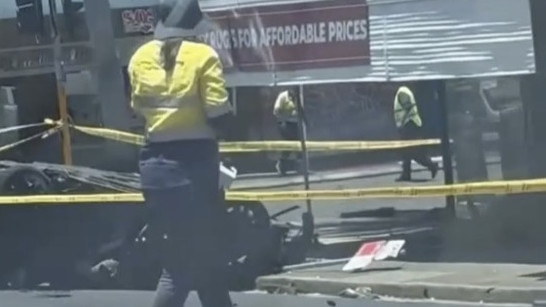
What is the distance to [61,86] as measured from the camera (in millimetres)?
14461

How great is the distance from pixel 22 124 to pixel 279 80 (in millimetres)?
2619

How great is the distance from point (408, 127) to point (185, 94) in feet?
17.1

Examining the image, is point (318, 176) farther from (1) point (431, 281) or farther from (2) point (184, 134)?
(2) point (184, 134)

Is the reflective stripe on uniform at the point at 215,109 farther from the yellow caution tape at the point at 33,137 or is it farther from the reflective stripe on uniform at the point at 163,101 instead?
the yellow caution tape at the point at 33,137

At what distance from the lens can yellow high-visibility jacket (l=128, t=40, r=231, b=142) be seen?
8.88m

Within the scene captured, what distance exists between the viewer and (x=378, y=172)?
46.1 feet

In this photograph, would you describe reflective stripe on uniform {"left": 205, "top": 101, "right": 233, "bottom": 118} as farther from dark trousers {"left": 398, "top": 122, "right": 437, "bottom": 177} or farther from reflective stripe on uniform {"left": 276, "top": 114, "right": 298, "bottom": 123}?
reflective stripe on uniform {"left": 276, "top": 114, "right": 298, "bottom": 123}

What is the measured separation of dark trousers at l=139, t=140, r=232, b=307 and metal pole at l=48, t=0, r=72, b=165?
18.7ft

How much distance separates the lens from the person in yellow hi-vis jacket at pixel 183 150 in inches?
342

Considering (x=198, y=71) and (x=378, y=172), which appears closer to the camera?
(x=198, y=71)

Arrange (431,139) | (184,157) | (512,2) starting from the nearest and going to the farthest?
(184,157) < (512,2) < (431,139)

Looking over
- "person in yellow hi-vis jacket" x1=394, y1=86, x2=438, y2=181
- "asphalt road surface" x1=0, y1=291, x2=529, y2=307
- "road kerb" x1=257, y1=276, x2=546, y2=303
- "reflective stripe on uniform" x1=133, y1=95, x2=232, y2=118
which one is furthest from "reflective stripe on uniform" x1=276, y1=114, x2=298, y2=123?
"reflective stripe on uniform" x1=133, y1=95, x2=232, y2=118

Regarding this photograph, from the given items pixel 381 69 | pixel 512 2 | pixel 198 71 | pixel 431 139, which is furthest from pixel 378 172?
pixel 198 71

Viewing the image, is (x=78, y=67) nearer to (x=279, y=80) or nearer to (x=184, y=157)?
(x=279, y=80)
